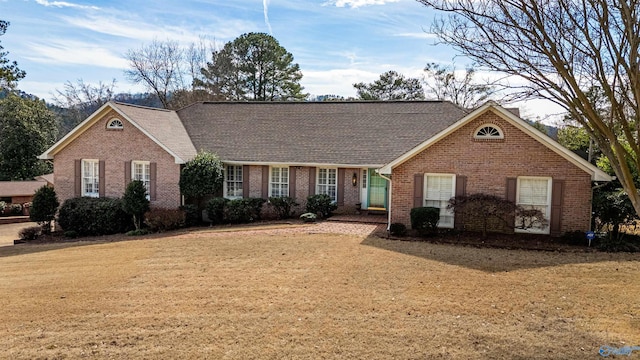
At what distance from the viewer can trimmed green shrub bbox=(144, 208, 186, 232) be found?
766 inches

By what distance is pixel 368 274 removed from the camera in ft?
36.2

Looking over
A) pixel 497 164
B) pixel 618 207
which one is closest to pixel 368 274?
pixel 497 164

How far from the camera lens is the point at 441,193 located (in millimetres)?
17047

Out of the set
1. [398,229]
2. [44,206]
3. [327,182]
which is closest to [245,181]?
[327,182]

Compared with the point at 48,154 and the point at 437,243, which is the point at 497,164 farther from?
the point at 48,154

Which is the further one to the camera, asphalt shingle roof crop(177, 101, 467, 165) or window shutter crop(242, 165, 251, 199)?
window shutter crop(242, 165, 251, 199)

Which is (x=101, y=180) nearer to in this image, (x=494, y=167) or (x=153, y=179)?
(x=153, y=179)

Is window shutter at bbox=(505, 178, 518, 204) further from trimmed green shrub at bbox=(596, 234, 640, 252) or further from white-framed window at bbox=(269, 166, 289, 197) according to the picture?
white-framed window at bbox=(269, 166, 289, 197)

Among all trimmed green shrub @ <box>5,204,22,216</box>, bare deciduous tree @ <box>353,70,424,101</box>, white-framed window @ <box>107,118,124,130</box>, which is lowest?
trimmed green shrub @ <box>5,204,22,216</box>

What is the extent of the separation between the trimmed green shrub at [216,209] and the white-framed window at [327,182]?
14.1ft

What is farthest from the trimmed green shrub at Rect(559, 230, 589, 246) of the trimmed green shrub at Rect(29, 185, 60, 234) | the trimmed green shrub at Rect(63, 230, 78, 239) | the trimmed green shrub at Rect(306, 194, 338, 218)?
the trimmed green shrub at Rect(29, 185, 60, 234)

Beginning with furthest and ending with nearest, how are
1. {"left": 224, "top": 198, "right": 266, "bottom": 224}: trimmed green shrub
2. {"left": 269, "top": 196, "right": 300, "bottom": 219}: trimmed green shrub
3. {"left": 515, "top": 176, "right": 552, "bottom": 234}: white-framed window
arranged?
{"left": 269, "top": 196, "right": 300, "bottom": 219}: trimmed green shrub, {"left": 224, "top": 198, "right": 266, "bottom": 224}: trimmed green shrub, {"left": 515, "top": 176, "right": 552, "bottom": 234}: white-framed window

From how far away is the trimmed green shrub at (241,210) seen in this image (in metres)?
20.5

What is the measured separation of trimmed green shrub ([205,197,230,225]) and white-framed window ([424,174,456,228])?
908cm
